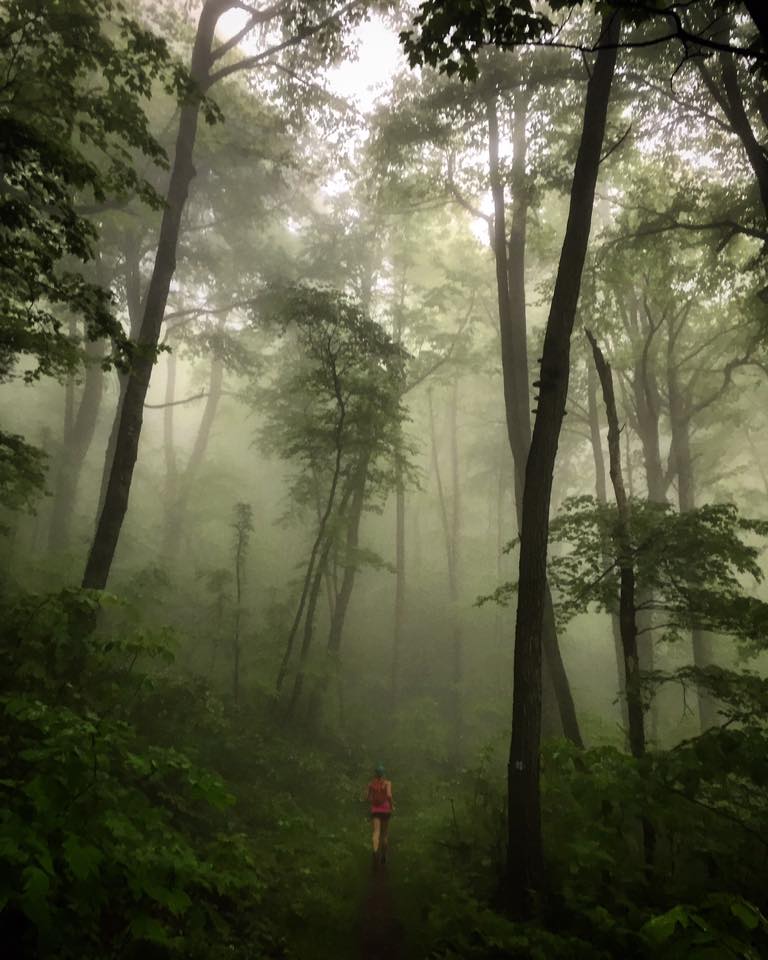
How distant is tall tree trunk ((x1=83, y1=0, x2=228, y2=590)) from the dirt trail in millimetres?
6191

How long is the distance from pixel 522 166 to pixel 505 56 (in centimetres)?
220

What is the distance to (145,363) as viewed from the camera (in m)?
9.99

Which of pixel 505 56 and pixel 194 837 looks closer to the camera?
pixel 194 837

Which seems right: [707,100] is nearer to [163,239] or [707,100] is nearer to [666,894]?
[163,239]

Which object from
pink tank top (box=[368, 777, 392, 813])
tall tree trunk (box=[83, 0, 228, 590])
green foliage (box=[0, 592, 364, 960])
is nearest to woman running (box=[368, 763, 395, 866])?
pink tank top (box=[368, 777, 392, 813])

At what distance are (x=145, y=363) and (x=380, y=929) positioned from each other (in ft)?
30.1

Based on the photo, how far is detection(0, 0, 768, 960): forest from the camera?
444 cm

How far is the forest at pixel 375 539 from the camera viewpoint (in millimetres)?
4438

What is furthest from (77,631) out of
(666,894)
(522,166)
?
(522,166)

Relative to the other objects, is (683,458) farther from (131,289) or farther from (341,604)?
(131,289)

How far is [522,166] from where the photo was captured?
39.9 feet

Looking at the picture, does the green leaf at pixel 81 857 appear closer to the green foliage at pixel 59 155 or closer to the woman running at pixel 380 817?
the green foliage at pixel 59 155

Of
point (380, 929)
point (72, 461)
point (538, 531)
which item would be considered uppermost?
point (72, 461)

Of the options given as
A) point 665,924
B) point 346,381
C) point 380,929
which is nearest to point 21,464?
point 346,381
